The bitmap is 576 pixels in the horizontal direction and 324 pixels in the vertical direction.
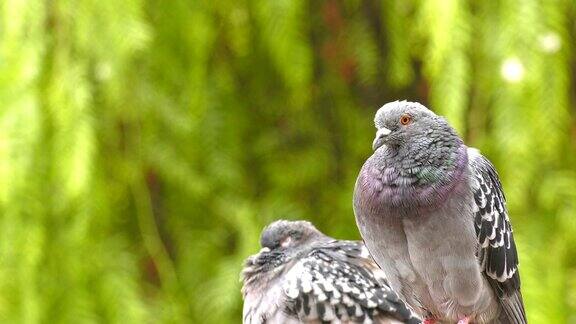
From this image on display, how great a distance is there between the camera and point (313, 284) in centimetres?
403

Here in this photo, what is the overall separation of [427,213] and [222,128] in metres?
2.09

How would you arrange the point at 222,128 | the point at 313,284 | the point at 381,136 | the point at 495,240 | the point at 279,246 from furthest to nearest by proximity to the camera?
the point at 222,128
the point at 279,246
the point at 313,284
the point at 495,240
the point at 381,136

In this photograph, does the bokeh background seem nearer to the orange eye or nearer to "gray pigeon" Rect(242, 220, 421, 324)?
"gray pigeon" Rect(242, 220, 421, 324)

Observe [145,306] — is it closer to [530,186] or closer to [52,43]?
[52,43]

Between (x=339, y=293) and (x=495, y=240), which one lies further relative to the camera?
(x=339, y=293)

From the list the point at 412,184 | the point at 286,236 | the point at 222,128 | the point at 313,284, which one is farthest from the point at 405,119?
the point at 222,128

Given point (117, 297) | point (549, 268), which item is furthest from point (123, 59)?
point (549, 268)

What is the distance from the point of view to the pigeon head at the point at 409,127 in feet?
11.7

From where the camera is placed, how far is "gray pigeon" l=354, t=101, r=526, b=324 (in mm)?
3553

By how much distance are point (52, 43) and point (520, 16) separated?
5.38 ft

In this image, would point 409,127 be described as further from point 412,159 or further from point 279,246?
point 279,246

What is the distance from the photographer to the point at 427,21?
433 cm

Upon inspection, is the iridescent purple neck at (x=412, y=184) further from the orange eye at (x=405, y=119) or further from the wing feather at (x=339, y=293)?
the wing feather at (x=339, y=293)

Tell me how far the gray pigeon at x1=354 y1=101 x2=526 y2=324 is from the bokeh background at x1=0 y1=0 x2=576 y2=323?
673 millimetres
